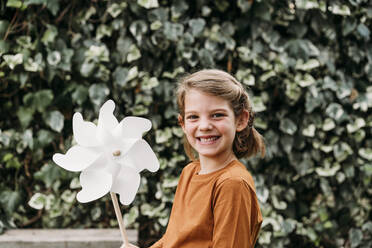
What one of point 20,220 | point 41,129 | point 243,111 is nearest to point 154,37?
point 41,129

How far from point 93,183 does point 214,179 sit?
0.38 m

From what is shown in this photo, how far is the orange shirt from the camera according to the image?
1263 mm

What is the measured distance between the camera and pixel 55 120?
2711mm

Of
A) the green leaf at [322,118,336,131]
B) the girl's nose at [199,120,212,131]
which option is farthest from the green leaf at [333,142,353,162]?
the girl's nose at [199,120,212,131]

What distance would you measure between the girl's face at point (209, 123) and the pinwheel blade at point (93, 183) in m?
0.32

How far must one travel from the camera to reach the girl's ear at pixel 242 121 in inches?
61.1

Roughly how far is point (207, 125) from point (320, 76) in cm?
166

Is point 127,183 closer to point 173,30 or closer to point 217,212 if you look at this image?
point 217,212

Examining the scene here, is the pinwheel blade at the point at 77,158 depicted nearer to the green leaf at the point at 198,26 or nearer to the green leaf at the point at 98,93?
the green leaf at the point at 98,93

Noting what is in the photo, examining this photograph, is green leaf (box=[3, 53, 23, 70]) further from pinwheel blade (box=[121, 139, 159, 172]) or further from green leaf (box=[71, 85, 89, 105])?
pinwheel blade (box=[121, 139, 159, 172])

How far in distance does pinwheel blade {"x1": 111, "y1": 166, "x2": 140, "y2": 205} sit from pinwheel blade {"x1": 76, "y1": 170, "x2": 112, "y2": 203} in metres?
0.05

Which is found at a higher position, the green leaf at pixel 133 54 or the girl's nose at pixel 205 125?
the green leaf at pixel 133 54

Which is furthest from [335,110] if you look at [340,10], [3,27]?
[3,27]

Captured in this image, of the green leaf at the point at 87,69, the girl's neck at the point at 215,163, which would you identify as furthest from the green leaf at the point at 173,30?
the girl's neck at the point at 215,163
